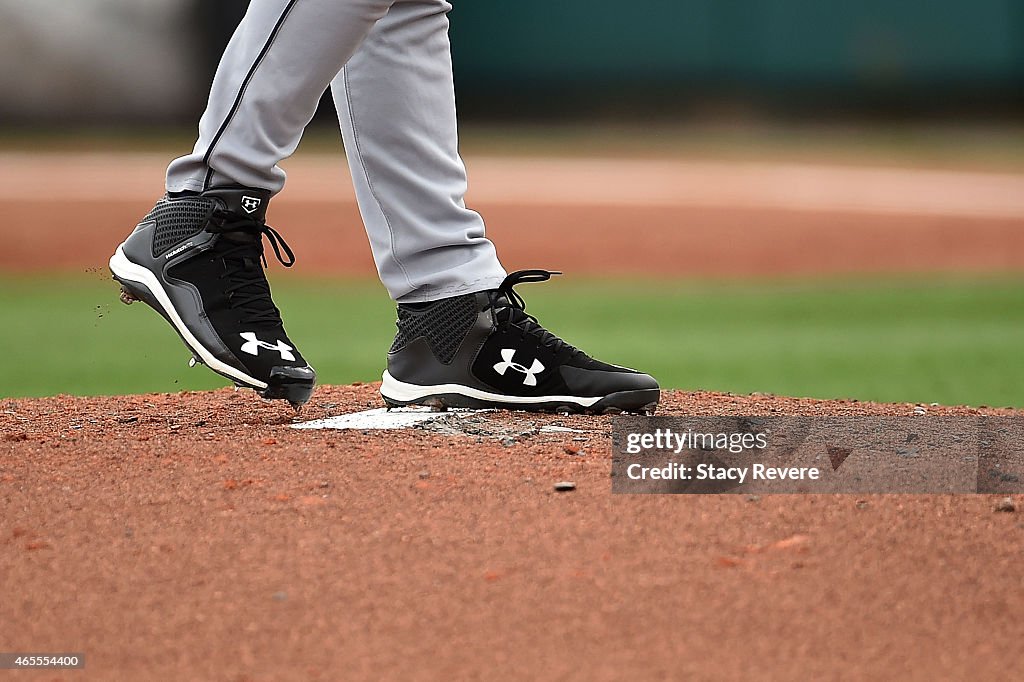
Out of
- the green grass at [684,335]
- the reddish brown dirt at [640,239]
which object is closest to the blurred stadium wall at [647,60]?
the reddish brown dirt at [640,239]

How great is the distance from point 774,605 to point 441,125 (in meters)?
1.01

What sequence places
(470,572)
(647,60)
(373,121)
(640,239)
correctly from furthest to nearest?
(647,60)
(640,239)
(373,121)
(470,572)

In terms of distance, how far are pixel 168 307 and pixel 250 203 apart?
0.58ft

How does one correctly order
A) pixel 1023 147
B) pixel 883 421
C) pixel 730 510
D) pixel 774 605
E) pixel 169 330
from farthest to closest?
pixel 1023 147 → pixel 169 330 → pixel 883 421 → pixel 730 510 → pixel 774 605

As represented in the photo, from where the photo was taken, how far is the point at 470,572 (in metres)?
1.20

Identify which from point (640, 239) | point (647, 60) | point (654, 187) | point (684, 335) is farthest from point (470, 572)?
point (647, 60)

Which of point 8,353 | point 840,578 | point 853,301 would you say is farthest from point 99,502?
point 853,301

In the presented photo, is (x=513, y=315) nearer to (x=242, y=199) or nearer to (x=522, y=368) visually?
(x=522, y=368)

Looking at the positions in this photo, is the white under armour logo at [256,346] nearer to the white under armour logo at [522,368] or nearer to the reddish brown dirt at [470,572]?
the reddish brown dirt at [470,572]

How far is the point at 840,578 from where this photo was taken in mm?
1193

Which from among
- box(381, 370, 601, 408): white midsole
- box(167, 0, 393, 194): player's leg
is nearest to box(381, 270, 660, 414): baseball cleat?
box(381, 370, 601, 408): white midsole

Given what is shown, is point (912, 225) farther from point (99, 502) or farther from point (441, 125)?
point (99, 502)

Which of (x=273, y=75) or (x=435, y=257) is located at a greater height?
(x=273, y=75)

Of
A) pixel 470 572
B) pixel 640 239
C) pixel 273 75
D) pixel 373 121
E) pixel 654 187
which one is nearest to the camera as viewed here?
pixel 470 572
